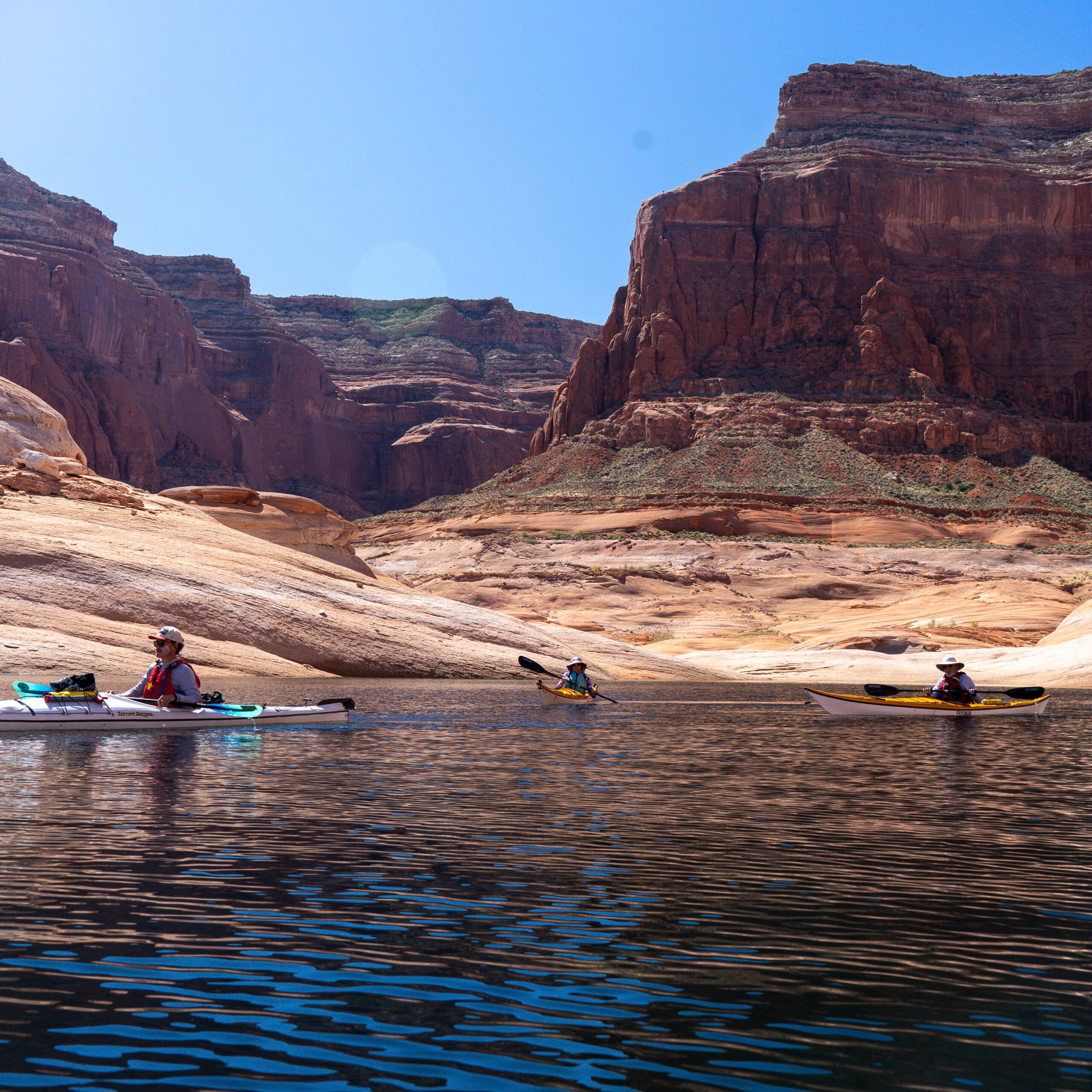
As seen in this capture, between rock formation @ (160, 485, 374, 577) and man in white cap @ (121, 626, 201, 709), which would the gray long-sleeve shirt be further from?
rock formation @ (160, 485, 374, 577)

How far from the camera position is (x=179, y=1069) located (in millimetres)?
5621

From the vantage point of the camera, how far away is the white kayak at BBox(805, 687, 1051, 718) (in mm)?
29062

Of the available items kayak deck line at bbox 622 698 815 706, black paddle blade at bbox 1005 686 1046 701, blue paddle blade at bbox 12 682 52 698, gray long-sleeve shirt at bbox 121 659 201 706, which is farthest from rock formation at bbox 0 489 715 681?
black paddle blade at bbox 1005 686 1046 701

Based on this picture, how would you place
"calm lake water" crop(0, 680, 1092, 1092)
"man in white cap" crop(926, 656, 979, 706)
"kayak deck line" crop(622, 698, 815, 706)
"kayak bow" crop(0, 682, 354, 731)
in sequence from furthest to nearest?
"kayak deck line" crop(622, 698, 815, 706)
"man in white cap" crop(926, 656, 979, 706)
"kayak bow" crop(0, 682, 354, 731)
"calm lake water" crop(0, 680, 1092, 1092)

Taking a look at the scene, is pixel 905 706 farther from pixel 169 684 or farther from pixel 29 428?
pixel 29 428

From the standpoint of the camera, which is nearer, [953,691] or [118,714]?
[118,714]

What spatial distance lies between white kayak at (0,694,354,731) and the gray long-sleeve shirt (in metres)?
0.21

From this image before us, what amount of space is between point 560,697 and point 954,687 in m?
9.77

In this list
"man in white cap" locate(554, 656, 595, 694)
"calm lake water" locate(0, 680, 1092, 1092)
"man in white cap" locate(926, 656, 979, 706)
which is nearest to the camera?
"calm lake water" locate(0, 680, 1092, 1092)

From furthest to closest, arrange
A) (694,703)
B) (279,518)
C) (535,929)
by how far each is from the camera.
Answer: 1. (279,518)
2. (694,703)
3. (535,929)

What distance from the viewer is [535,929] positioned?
27.0ft

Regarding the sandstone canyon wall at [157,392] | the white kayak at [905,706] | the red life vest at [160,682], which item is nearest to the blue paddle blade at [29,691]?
the red life vest at [160,682]

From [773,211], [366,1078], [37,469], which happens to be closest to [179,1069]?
[366,1078]

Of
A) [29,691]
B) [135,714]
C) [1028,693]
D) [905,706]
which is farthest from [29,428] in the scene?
[1028,693]
